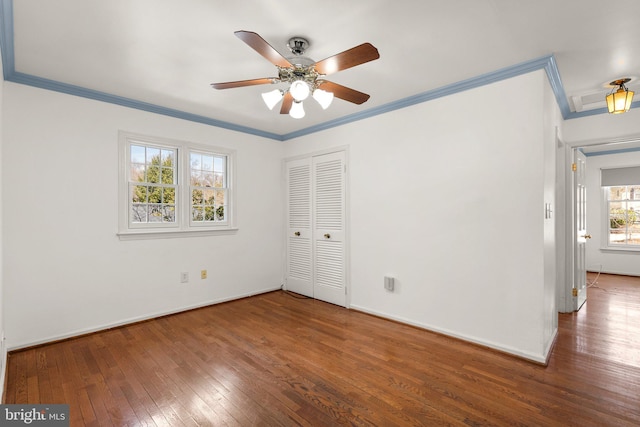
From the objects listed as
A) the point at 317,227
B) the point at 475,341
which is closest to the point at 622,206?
the point at 475,341

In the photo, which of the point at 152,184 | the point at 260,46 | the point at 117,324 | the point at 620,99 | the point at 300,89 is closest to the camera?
the point at 260,46

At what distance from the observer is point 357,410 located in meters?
2.02

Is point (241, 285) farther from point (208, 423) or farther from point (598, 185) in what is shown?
point (598, 185)

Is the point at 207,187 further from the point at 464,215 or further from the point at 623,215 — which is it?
the point at 623,215

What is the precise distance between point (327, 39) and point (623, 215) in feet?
24.1

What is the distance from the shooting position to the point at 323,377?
7.93 feet

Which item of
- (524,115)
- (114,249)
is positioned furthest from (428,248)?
(114,249)

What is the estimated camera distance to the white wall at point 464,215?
2.67 m

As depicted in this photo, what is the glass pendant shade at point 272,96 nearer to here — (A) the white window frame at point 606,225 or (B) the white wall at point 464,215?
(B) the white wall at point 464,215

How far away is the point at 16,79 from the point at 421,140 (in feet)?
12.8

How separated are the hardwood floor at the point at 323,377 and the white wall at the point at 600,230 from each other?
3.53 m

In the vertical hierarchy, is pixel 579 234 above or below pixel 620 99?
below

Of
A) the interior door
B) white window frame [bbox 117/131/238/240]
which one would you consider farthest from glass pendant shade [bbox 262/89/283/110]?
the interior door

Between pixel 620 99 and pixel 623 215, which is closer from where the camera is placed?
pixel 620 99
